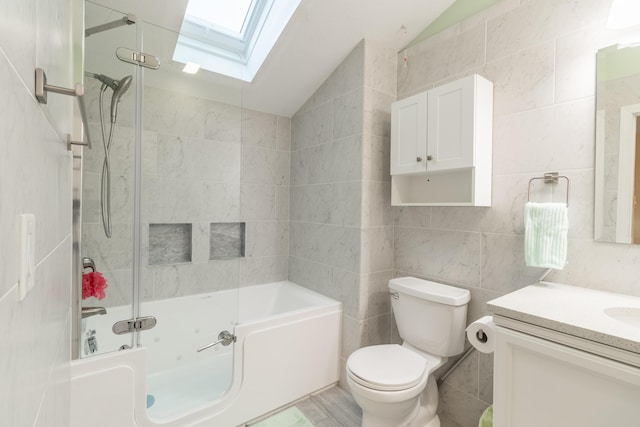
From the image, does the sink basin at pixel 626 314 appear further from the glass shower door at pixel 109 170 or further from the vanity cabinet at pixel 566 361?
the glass shower door at pixel 109 170

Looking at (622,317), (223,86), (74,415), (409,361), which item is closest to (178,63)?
(223,86)

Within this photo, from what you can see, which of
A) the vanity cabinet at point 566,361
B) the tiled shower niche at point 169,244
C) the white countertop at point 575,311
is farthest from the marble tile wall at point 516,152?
the tiled shower niche at point 169,244

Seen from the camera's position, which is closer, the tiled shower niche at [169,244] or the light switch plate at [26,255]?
the light switch plate at [26,255]

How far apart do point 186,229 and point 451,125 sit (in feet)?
6.11

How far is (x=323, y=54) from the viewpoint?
212cm

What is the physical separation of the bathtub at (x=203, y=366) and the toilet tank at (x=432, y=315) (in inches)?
21.1

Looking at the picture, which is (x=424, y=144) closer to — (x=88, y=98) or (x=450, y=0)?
(x=450, y=0)

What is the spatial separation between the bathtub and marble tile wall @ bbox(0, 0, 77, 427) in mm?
738

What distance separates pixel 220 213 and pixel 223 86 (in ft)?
3.14

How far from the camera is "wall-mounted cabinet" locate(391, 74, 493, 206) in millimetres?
1555

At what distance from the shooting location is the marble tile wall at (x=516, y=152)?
1.34m

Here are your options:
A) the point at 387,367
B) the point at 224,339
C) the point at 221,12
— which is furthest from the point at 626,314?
the point at 221,12

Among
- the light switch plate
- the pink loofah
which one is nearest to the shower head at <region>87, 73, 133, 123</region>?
the pink loofah

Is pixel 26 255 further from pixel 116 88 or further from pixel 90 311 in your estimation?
pixel 116 88
